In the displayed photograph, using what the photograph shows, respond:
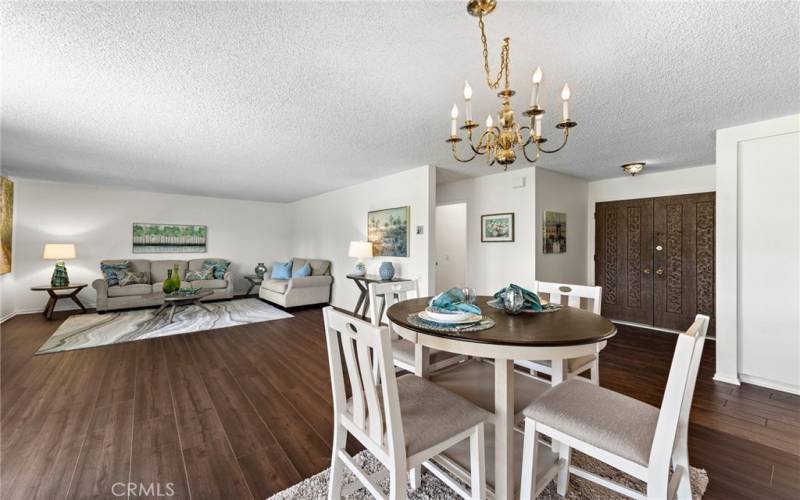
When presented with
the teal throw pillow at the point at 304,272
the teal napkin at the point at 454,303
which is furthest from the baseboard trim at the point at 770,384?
the teal throw pillow at the point at 304,272

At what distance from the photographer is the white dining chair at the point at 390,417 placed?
3.59 ft

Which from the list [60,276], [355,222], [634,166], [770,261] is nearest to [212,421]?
[355,222]

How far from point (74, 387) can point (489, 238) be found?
4.95 m

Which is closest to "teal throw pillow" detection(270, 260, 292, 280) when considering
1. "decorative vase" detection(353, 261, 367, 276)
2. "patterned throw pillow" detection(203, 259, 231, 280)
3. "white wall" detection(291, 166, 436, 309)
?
"white wall" detection(291, 166, 436, 309)

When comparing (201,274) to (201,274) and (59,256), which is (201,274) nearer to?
(201,274)

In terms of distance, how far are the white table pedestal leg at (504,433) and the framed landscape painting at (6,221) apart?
6.97m

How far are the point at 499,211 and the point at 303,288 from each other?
3809 millimetres

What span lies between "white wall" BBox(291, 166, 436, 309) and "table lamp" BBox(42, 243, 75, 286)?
13.3ft

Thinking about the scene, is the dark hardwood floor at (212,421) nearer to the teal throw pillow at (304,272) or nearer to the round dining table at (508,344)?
the round dining table at (508,344)

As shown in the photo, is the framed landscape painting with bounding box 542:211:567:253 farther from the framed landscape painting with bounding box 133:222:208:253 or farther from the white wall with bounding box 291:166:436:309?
the framed landscape painting with bounding box 133:222:208:253

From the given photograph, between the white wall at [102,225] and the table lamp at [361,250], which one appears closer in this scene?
the table lamp at [361,250]

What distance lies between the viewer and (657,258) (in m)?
4.71

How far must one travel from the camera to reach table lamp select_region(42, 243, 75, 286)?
528cm

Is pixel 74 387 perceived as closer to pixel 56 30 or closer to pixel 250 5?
pixel 56 30
